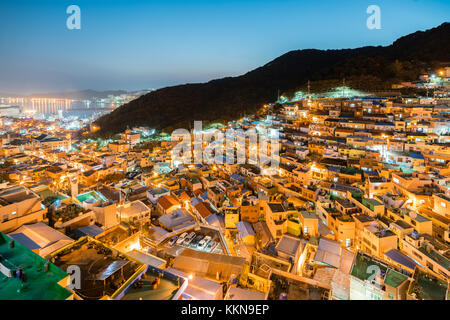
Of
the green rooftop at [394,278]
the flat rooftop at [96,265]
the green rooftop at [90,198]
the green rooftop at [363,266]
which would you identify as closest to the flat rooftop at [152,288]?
the flat rooftop at [96,265]

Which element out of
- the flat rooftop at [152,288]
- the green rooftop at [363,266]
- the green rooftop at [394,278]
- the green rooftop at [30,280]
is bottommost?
the green rooftop at [363,266]

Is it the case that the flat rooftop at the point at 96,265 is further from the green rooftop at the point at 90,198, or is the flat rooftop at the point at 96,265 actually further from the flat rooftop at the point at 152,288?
the green rooftop at the point at 90,198

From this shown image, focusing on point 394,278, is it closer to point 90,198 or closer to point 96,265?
point 96,265

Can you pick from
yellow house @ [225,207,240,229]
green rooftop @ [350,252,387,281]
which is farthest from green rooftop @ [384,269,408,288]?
yellow house @ [225,207,240,229]

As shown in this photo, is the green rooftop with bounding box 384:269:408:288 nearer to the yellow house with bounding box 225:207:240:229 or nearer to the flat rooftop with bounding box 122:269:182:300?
the flat rooftop with bounding box 122:269:182:300

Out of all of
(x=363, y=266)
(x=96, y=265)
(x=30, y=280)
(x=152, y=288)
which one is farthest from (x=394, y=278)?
(x=30, y=280)

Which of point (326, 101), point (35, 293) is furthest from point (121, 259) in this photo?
point (326, 101)
